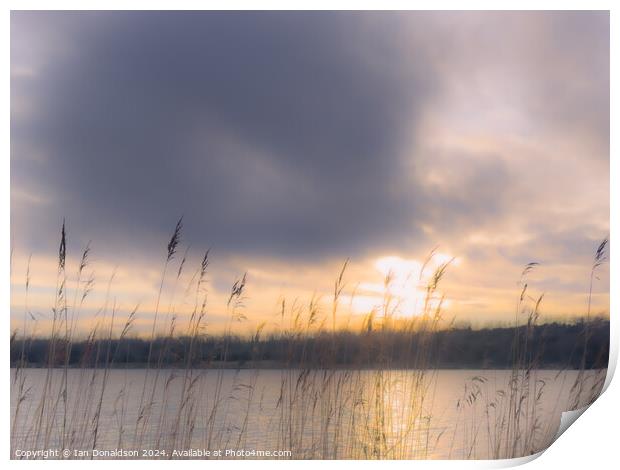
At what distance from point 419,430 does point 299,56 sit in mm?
2222

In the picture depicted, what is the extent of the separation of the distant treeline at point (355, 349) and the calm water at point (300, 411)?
0.06 meters

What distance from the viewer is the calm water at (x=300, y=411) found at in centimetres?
393

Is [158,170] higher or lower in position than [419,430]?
higher

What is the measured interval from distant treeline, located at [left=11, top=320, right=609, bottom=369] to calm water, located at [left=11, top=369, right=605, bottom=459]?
0.06 meters

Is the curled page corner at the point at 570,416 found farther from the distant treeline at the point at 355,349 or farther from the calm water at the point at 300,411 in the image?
the distant treeline at the point at 355,349

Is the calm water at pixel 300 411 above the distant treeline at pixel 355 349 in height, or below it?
below

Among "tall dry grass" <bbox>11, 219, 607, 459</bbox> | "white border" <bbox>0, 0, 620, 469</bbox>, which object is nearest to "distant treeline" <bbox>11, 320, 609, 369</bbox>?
"tall dry grass" <bbox>11, 219, 607, 459</bbox>

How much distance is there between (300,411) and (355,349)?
18.2 inches

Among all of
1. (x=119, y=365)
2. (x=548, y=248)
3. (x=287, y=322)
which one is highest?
(x=548, y=248)
